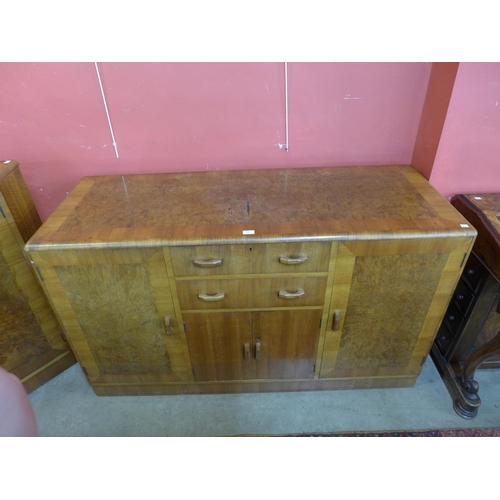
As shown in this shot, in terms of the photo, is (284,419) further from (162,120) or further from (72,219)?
(162,120)

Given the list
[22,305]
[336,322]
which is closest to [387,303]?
[336,322]

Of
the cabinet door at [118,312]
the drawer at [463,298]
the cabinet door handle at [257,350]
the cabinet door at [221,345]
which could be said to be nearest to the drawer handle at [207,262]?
the cabinet door at [118,312]

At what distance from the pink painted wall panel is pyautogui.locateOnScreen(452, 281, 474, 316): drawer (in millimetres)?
Answer: 409

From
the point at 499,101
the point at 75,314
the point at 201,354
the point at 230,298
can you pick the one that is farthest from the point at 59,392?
the point at 499,101

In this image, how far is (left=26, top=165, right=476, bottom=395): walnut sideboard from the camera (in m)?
1.18

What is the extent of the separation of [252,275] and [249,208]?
0.25 meters

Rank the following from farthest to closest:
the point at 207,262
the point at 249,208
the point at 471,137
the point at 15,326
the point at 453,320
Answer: the point at 453,320, the point at 15,326, the point at 471,137, the point at 249,208, the point at 207,262

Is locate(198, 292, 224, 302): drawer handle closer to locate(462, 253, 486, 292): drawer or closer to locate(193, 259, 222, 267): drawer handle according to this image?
locate(193, 259, 222, 267): drawer handle

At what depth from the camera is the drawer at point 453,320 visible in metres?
1.58

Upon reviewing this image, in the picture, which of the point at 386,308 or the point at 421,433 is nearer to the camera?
the point at 386,308

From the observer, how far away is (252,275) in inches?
48.8

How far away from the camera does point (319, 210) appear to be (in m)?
1.28

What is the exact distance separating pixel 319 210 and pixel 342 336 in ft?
1.73

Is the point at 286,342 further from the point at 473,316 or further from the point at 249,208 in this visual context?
the point at 473,316
